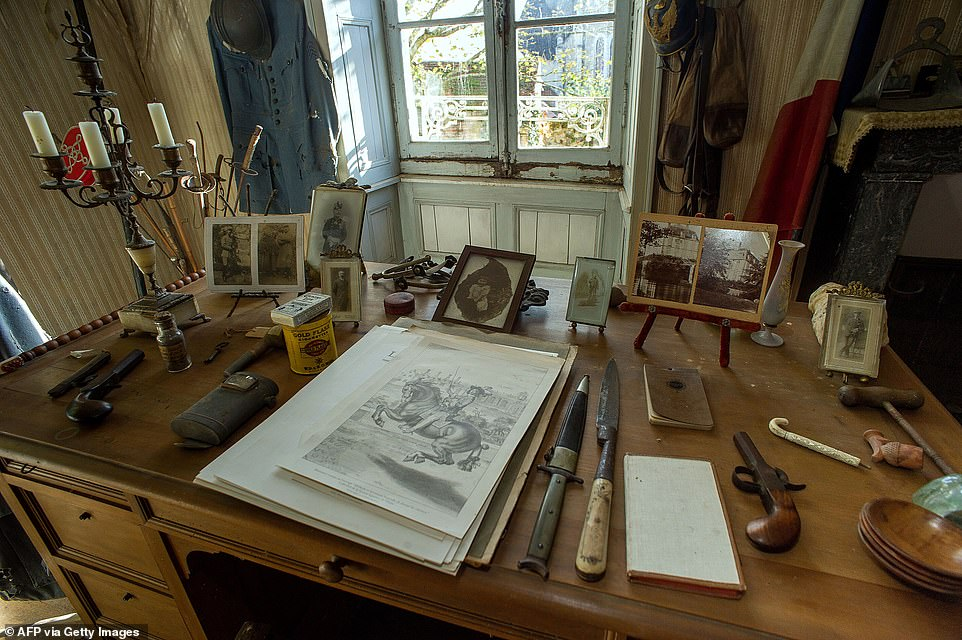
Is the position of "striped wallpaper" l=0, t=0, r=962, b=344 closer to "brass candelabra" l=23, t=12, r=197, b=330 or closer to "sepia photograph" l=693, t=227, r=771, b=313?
"sepia photograph" l=693, t=227, r=771, b=313

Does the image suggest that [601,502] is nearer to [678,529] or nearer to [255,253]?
[678,529]

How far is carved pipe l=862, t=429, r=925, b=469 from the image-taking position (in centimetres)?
66

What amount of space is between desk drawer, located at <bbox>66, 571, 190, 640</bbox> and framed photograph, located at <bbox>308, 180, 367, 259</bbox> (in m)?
0.83

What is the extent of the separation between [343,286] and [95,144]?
0.55 meters

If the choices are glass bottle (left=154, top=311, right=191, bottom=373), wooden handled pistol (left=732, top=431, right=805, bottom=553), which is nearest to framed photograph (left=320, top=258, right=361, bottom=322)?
glass bottle (left=154, top=311, right=191, bottom=373)

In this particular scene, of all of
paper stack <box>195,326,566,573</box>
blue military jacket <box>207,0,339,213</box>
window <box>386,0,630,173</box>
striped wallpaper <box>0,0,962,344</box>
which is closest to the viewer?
paper stack <box>195,326,566,573</box>

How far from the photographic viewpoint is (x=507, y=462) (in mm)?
682

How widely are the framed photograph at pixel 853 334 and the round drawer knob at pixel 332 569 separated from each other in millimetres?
848

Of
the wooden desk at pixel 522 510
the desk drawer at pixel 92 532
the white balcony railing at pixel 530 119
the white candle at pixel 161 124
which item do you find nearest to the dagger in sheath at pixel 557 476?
the wooden desk at pixel 522 510

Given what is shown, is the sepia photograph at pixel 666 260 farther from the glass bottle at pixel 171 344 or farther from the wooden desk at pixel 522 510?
the glass bottle at pixel 171 344

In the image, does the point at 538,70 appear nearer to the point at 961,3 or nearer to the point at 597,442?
the point at 961,3

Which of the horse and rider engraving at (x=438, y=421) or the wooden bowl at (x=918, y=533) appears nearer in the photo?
the wooden bowl at (x=918, y=533)

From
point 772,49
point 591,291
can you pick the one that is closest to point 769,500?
point 591,291

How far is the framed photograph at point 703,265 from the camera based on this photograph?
88cm
